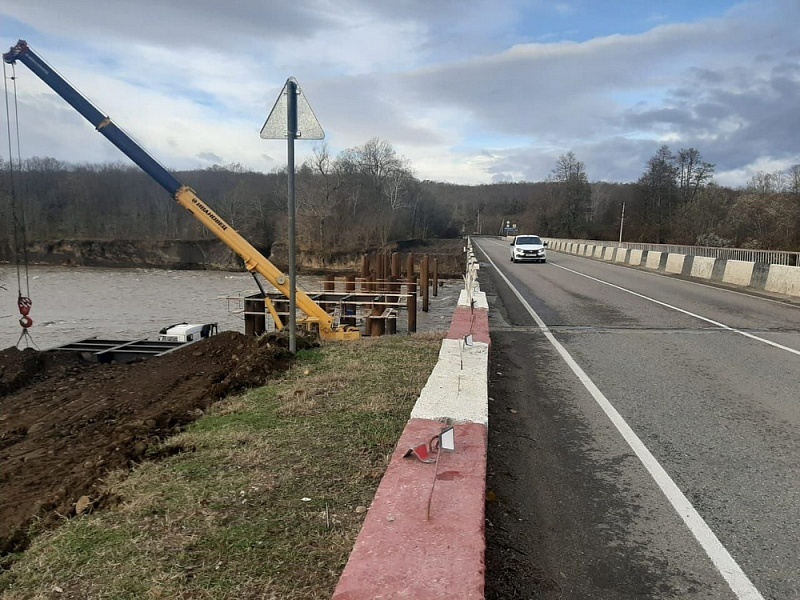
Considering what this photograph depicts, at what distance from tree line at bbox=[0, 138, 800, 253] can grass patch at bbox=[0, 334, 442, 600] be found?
6217 centimetres

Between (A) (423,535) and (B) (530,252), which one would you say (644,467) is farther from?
(B) (530,252)

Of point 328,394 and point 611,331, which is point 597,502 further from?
point 611,331

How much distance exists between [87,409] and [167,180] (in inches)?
319

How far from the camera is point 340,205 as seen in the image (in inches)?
3541

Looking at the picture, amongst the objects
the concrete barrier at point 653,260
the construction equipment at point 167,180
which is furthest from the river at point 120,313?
the concrete barrier at point 653,260

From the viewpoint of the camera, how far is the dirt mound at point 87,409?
4.39 metres

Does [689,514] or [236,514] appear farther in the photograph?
[689,514]

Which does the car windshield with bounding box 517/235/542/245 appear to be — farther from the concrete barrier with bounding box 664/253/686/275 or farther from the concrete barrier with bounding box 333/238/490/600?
the concrete barrier with bounding box 333/238/490/600

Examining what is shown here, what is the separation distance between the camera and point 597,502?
12.4 ft

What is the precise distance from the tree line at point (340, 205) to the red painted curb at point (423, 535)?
62.7 metres

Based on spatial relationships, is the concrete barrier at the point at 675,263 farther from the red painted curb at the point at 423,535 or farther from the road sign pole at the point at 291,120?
the red painted curb at the point at 423,535

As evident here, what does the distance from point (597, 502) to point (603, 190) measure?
145 metres

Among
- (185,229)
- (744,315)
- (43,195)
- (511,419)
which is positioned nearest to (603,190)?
(185,229)

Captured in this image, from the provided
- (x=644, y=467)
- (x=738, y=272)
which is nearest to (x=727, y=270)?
(x=738, y=272)
